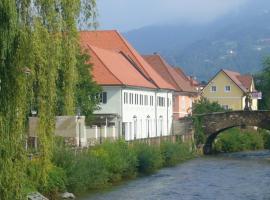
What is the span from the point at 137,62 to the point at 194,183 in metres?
32.9

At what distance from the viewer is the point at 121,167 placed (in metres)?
43.1

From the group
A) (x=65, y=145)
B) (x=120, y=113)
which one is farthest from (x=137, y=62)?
(x=65, y=145)

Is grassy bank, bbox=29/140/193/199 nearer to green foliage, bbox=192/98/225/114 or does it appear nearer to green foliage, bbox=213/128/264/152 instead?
green foliage, bbox=213/128/264/152

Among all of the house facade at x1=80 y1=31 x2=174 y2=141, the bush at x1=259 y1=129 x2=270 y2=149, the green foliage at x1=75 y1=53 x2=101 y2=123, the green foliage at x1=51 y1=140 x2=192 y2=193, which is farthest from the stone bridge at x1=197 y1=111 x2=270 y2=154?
the green foliage at x1=75 y1=53 x2=101 y2=123

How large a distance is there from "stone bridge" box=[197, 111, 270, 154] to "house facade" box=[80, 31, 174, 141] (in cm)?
471

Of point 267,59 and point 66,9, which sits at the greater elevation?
point 267,59

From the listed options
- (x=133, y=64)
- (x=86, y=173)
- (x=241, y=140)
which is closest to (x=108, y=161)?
(x=86, y=173)

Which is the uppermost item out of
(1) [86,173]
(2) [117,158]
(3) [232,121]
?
(3) [232,121]

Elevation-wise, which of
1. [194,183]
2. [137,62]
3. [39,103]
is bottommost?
[194,183]

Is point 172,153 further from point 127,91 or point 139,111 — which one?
point 139,111

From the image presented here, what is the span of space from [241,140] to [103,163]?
43.1m

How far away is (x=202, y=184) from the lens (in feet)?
143

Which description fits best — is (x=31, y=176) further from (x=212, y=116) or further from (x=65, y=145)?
(x=212, y=116)

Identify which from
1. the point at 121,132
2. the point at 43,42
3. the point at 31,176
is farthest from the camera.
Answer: the point at 121,132
